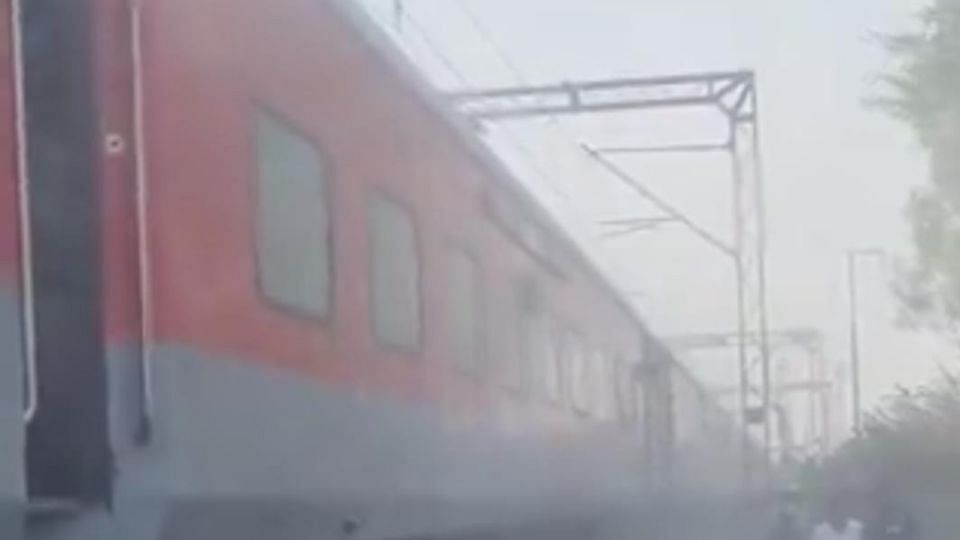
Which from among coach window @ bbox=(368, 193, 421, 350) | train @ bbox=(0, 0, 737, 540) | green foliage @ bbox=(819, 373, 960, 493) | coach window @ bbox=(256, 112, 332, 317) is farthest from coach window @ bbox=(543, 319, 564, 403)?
green foliage @ bbox=(819, 373, 960, 493)

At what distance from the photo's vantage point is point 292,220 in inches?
284

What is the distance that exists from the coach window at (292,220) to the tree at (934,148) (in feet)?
45.3

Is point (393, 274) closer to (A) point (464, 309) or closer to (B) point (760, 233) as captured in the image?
→ (A) point (464, 309)

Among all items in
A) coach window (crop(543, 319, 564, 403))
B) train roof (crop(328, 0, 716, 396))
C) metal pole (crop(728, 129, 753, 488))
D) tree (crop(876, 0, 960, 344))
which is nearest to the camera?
train roof (crop(328, 0, 716, 396))

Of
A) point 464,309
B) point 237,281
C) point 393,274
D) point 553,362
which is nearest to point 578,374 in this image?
point 553,362

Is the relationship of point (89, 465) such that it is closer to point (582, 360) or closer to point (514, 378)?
point (514, 378)

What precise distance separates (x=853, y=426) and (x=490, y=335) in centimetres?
1419

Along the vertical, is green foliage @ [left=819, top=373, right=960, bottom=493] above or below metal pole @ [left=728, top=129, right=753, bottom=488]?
below

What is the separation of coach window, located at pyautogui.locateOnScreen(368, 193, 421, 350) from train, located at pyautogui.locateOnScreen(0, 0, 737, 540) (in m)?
0.02

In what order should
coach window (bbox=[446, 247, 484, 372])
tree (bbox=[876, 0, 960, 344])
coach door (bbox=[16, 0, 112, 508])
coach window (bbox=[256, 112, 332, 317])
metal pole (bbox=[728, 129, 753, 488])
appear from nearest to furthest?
coach door (bbox=[16, 0, 112, 508]), coach window (bbox=[256, 112, 332, 317]), coach window (bbox=[446, 247, 484, 372]), tree (bbox=[876, 0, 960, 344]), metal pole (bbox=[728, 129, 753, 488])

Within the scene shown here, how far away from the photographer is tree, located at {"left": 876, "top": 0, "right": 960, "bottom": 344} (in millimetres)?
21047

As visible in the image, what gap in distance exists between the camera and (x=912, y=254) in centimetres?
2189

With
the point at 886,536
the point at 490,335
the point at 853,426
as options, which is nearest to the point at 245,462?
the point at 490,335

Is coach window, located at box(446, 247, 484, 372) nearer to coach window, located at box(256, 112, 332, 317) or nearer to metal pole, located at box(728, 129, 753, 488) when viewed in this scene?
coach window, located at box(256, 112, 332, 317)
